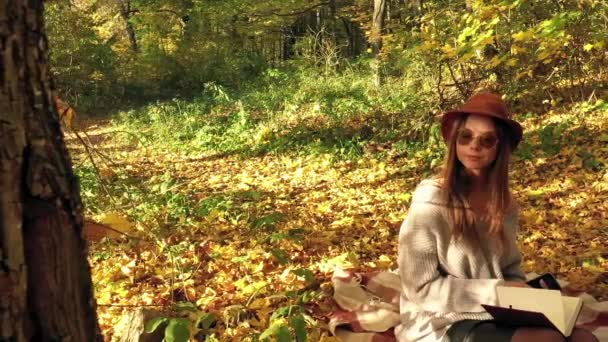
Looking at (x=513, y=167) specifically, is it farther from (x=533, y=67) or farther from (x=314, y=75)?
(x=314, y=75)

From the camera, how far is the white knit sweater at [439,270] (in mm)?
2520

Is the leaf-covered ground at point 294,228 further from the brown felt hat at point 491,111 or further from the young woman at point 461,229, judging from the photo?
the brown felt hat at point 491,111

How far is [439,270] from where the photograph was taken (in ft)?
8.71

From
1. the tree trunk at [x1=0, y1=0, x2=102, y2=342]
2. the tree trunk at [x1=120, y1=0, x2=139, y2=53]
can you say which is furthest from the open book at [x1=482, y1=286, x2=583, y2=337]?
the tree trunk at [x1=120, y1=0, x2=139, y2=53]

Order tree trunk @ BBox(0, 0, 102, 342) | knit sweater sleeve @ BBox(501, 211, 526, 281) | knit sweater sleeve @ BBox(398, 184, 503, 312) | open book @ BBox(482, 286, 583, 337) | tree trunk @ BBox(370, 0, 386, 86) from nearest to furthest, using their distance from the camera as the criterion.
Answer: tree trunk @ BBox(0, 0, 102, 342), open book @ BBox(482, 286, 583, 337), knit sweater sleeve @ BBox(398, 184, 503, 312), knit sweater sleeve @ BBox(501, 211, 526, 281), tree trunk @ BBox(370, 0, 386, 86)

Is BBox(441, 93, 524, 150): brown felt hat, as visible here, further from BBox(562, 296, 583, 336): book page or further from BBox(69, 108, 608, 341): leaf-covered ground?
BBox(69, 108, 608, 341): leaf-covered ground

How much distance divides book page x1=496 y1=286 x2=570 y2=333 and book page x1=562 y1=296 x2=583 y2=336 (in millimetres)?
47

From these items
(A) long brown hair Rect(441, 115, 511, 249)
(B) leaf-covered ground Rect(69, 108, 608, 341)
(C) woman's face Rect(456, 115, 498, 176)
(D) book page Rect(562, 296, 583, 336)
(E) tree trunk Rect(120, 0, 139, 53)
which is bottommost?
(B) leaf-covered ground Rect(69, 108, 608, 341)

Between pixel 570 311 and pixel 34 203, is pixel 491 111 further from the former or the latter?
pixel 34 203

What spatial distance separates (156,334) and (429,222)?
61.3 inches

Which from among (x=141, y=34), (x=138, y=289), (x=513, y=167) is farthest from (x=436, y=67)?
(x=141, y=34)

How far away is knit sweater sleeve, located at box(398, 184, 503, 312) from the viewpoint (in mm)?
2514

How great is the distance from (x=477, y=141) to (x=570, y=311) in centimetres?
84

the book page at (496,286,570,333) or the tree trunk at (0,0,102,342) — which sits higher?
the tree trunk at (0,0,102,342)
